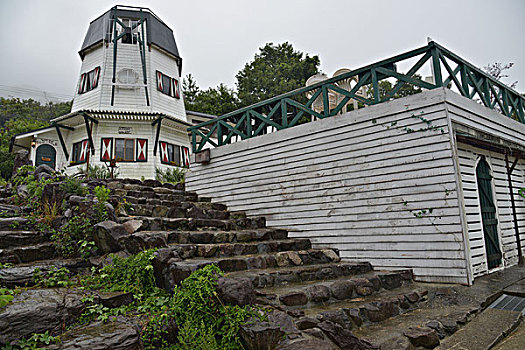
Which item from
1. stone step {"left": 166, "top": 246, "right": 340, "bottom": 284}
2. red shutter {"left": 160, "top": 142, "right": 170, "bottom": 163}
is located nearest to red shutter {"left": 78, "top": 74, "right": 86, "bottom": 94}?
red shutter {"left": 160, "top": 142, "right": 170, "bottom": 163}

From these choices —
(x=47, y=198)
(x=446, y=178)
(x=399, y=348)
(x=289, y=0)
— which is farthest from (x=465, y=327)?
(x=289, y=0)

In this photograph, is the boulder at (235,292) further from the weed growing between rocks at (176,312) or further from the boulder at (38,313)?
the boulder at (38,313)

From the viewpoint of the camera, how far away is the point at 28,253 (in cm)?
494

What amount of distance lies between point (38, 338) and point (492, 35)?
62.6 feet

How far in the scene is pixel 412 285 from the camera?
489cm

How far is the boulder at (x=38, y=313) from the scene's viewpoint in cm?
288

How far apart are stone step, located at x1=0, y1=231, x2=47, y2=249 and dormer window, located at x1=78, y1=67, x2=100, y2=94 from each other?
14785mm

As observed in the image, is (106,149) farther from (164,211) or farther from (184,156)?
(164,211)

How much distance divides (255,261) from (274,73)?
22218 millimetres

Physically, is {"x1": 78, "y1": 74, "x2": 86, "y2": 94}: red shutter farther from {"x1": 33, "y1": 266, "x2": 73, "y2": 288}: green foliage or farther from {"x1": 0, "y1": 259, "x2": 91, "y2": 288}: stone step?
{"x1": 33, "y1": 266, "x2": 73, "y2": 288}: green foliage

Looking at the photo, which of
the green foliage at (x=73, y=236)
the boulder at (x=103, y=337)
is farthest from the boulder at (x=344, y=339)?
the green foliage at (x=73, y=236)

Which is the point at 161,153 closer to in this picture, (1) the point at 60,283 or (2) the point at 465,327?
(1) the point at 60,283

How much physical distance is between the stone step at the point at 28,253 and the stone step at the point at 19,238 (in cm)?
19

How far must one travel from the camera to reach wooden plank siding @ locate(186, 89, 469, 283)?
493 centimetres
